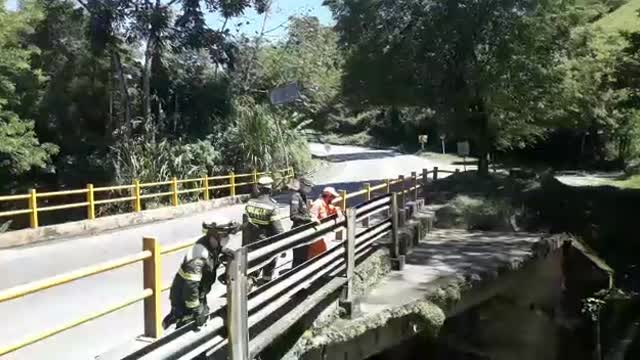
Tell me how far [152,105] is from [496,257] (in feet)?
61.8

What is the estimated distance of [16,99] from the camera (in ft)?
81.5

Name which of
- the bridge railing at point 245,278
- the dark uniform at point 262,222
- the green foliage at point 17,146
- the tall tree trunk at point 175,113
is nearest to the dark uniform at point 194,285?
the bridge railing at point 245,278

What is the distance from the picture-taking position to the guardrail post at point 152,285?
16.4 ft

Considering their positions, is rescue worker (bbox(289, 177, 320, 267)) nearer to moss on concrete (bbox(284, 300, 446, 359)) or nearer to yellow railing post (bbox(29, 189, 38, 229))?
moss on concrete (bbox(284, 300, 446, 359))

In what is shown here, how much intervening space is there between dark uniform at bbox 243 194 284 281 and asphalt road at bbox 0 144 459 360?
1331 millimetres

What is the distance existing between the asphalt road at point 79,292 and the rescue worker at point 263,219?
1.34 metres

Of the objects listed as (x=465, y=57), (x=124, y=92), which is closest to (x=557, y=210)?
(x=465, y=57)

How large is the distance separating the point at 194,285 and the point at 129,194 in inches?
758

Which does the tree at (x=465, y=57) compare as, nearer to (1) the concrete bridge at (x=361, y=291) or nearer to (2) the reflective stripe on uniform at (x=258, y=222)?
(1) the concrete bridge at (x=361, y=291)

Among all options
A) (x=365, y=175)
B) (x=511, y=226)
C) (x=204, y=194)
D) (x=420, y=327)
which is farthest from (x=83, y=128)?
(x=420, y=327)

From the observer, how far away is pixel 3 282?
1070 cm

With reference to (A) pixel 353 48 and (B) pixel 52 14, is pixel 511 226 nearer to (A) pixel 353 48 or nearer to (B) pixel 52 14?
(A) pixel 353 48

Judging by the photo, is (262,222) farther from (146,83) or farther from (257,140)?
(257,140)

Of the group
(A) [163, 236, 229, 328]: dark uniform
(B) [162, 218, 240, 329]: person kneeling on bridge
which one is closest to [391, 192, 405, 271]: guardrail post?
(B) [162, 218, 240, 329]: person kneeling on bridge
